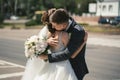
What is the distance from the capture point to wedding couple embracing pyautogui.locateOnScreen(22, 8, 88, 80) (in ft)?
14.6

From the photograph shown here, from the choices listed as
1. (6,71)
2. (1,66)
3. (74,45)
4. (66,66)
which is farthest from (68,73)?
(1,66)

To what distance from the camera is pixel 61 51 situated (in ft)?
14.8

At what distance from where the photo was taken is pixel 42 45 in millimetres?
4543

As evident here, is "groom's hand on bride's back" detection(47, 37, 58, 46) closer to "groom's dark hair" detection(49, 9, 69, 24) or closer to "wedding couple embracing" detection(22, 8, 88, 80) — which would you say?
"wedding couple embracing" detection(22, 8, 88, 80)

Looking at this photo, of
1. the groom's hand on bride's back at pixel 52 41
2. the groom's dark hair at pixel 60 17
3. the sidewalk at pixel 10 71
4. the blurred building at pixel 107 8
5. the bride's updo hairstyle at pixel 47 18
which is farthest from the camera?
the blurred building at pixel 107 8

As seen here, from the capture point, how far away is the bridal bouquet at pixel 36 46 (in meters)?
4.51

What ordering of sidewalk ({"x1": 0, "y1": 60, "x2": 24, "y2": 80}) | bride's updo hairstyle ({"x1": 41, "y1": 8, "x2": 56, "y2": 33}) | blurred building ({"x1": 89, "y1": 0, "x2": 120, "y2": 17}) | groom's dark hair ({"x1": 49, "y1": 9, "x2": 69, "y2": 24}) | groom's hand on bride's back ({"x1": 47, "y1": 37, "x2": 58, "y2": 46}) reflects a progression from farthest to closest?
blurred building ({"x1": 89, "y1": 0, "x2": 120, "y2": 17}), sidewalk ({"x1": 0, "y1": 60, "x2": 24, "y2": 80}), bride's updo hairstyle ({"x1": 41, "y1": 8, "x2": 56, "y2": 33}), groom's hand on bride's back ({"x1": 47, "y1": 37, "x2": 58, "y2": 46}), groom's dark hair ({"x1": 49, "y1": 9, "x2": 69, "y2": 24})

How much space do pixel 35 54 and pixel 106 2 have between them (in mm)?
82897

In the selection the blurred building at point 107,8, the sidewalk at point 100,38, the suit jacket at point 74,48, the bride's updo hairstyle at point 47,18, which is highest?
the bride's updo hairstyle at point 47,18

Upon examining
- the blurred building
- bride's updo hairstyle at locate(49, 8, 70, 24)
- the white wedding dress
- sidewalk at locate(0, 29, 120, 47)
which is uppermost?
bride's updo hairstyle at locate(49, 8, 70, 24)

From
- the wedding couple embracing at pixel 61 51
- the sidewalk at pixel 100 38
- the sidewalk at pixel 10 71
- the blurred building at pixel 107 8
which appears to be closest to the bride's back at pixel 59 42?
the wedding couple embracing at pixel 61 51

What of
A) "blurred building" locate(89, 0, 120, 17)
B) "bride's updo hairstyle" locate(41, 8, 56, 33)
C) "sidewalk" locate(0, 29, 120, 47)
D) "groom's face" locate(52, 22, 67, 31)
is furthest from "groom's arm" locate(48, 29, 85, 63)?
"blurred building" locate(89, 0, 120, 17)

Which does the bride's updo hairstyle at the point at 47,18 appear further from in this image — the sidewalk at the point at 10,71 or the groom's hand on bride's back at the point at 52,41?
the sidewalk at the point at 10,71

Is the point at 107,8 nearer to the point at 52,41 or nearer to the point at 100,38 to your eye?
the point at 100,38
